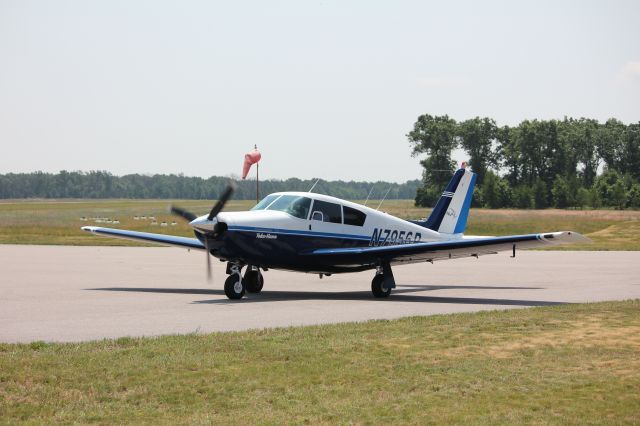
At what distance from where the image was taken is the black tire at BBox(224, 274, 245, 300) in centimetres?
2108

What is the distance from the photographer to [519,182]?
158000 mm

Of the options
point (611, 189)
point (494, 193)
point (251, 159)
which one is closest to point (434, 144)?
point (494, 193)

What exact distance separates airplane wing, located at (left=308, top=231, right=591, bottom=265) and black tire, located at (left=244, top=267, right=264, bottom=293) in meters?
1.62

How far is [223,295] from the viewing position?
2233cm

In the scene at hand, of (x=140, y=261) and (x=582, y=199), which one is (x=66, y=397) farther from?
(x=582, y=199)

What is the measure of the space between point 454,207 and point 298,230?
626 centimetres

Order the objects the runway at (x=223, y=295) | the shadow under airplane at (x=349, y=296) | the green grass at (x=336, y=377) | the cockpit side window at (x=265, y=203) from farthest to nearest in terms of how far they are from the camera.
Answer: the cockpit side window at (x=265, y=203)
the shadow under airplane at (x=349, y=296)
the runway at (x=223, y=295)
the green grass at (x=336, y=377)

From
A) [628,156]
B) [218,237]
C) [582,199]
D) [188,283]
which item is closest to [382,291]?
[218,237]

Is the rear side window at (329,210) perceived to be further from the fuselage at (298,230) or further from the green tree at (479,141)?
the green tree at (479,141)

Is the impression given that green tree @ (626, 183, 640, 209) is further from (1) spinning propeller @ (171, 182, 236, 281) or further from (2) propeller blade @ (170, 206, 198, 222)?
(1) spinning propeller @ (171, 182, 236, 281)

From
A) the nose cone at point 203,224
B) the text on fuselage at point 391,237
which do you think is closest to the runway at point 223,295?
the text on fuselage at point 391,237

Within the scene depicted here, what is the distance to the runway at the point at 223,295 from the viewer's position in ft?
53.5


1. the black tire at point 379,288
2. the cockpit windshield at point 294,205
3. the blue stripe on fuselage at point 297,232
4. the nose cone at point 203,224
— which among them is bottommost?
the black tire at point 379,288

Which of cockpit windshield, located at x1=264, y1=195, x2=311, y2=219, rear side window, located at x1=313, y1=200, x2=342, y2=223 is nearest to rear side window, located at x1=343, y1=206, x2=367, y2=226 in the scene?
rear side window, located at x1=313, y1=200, x2=342, y2=223
